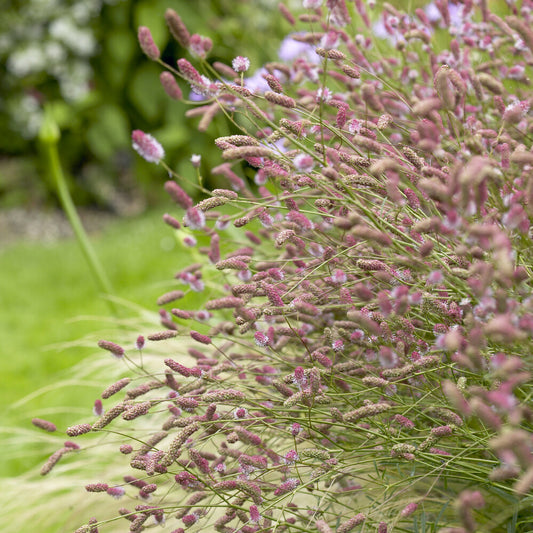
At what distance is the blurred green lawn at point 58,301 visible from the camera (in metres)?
3.00

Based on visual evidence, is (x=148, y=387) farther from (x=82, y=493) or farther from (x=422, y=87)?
(x=422, y=87)

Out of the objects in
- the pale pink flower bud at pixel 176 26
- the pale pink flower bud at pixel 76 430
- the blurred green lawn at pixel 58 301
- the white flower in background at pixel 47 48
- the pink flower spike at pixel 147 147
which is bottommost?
the blurred green lawn at pixel 58 301

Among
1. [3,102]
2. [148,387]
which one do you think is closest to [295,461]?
[148,387]

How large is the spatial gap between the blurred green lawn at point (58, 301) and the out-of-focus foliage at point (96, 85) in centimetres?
109

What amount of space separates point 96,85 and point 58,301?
10.9ft

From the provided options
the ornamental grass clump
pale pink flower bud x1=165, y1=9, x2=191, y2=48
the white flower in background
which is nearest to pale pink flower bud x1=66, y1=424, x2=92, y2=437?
the ornamental grass clump

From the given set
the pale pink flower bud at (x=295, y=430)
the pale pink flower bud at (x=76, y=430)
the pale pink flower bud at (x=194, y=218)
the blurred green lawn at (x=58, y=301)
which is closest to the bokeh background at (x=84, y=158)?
the blurred green lawn at (x=58, y=301)

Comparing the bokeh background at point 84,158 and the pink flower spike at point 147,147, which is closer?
the pink flower spike at point 147,147

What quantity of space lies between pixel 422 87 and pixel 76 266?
12.8ft

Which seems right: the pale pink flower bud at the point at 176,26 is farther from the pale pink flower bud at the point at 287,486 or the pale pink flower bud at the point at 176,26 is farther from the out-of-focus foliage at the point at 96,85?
the out-of-focus foliage at the point at 96,85

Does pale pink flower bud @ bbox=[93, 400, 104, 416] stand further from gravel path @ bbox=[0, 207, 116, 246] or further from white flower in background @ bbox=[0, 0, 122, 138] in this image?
gravel path @ bbox=[0, 207, 116, 246]

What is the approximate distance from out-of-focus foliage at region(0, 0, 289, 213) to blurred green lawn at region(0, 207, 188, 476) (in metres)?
1.09

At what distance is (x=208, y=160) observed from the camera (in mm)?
5953

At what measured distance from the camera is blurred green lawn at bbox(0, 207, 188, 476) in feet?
9.86
